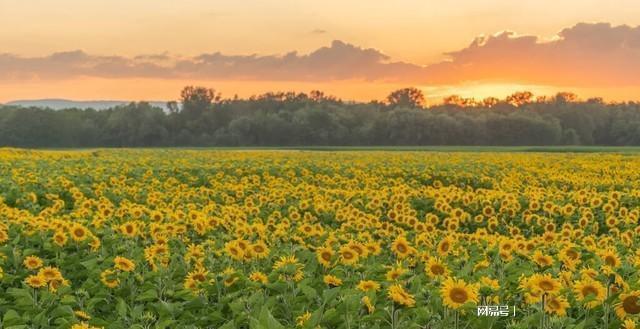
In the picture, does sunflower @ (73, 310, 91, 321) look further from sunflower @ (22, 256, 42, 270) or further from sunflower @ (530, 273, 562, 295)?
sunflower @ (530, 273, 562, 295)

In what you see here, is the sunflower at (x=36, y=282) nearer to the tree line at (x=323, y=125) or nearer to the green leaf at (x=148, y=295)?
the green leaf at (x=148, y=295)

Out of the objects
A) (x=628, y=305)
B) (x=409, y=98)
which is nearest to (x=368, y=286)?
(x=628, y=305)

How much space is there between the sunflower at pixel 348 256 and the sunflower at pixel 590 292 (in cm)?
182

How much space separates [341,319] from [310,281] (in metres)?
1.12

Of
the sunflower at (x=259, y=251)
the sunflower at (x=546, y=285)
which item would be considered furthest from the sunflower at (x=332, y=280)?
the sunflower at (x=546, y=285)

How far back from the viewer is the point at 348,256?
5.68m

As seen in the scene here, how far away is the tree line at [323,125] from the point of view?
328 ft

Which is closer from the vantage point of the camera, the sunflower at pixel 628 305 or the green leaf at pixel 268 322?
the green leaf at pixel 268 322

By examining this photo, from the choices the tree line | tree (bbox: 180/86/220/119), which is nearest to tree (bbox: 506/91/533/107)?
the tree line

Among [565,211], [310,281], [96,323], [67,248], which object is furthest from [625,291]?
[565,211]

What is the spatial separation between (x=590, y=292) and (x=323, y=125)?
99.8 metres

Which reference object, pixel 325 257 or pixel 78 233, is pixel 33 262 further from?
pixel 325 257

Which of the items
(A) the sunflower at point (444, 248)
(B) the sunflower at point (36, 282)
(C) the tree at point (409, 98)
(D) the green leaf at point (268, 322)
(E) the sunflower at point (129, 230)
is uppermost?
(C) the tree at point (409, 98)

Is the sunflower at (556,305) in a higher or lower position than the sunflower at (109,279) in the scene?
higher
